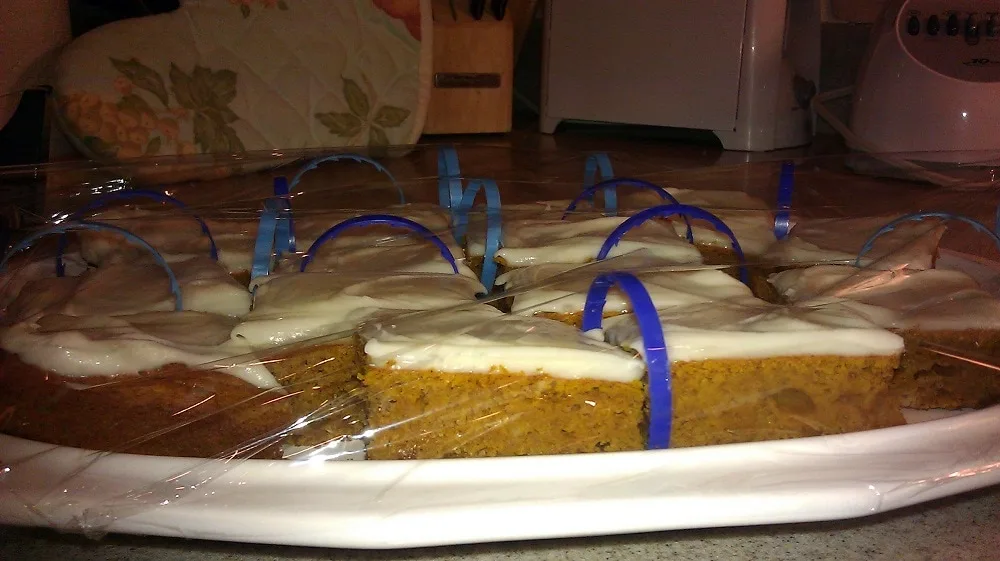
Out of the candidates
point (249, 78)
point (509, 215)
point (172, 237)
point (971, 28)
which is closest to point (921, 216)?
point (509, 215)

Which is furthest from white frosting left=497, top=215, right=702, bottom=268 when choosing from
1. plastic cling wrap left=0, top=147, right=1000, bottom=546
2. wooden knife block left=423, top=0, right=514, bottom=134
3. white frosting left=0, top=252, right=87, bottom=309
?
wooden knife block left=423, top=0, right=514, bottom=134

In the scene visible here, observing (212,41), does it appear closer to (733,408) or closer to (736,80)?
(736,80)

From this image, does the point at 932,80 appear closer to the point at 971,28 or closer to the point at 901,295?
A: the point at 971,28

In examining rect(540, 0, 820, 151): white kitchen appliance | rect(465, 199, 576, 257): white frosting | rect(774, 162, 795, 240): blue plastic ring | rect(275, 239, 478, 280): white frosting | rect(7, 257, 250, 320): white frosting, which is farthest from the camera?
rect(540, 0, 820, 151): white kitchen appliance

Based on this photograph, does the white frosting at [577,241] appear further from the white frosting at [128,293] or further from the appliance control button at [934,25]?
the appliance control button at [934,25]

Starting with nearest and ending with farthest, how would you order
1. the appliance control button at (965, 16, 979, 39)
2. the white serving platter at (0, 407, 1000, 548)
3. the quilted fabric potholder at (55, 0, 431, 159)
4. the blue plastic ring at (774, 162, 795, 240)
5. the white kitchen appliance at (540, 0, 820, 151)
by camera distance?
1. the white serving platter at (0, 407, 1000, 548)
2. the blue plastic ring at (774, 162, 795, 240)
3. the quilted fabric potholder at (55, 0, 431, 159)
4. the appliance control button at (965, 16, 979, 39)
5. the white kitchen appliance at (540, 0, 820, 151)

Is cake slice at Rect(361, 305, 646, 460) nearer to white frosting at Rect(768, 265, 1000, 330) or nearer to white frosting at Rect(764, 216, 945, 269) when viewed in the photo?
white frosting at Rect(768, 265, 1000, 330)

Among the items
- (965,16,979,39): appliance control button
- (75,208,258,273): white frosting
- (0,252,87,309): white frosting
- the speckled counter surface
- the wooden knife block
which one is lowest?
the speckled counter surface

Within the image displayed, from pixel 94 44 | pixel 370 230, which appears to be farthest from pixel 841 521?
pixel 94 44
